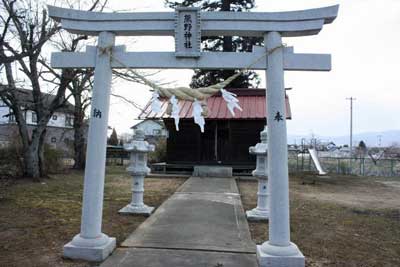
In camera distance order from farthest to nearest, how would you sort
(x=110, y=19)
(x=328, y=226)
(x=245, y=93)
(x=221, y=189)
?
(x=245, y=93), (x=221, y=189), (x=328, y=226), (x=110, y=19)

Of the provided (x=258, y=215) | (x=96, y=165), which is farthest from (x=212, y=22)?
(x=258, y=215)

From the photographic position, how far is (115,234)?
6.27 m

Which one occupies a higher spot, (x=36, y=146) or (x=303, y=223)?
(x=36, y=146)

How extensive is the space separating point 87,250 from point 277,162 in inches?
114

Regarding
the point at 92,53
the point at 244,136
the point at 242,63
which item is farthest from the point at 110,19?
the point at 244,136

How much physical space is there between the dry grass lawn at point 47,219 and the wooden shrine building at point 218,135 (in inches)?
241

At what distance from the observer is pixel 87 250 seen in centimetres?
490

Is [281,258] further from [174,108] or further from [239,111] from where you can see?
[239,111]

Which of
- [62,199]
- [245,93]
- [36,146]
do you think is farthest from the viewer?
[245,93]

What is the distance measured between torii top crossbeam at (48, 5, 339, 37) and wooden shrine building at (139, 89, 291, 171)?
12.2 metres

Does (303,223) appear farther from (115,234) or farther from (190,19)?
(190,19)

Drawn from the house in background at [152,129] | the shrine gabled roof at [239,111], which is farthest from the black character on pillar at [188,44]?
the shrine gabled roof at [239,111]

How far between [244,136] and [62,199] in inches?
409

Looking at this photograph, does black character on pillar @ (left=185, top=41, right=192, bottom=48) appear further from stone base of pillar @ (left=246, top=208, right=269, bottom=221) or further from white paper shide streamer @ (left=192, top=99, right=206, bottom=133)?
stone base of pillar @ (left=246, top=208, right=269, bottom=221)
